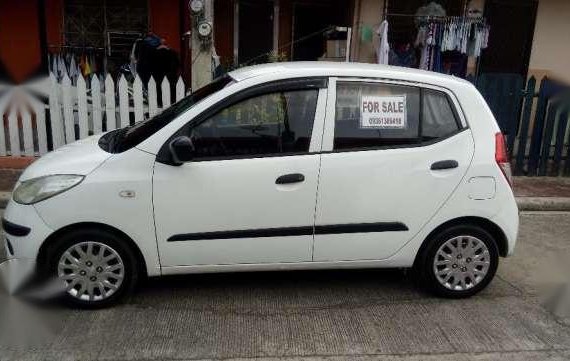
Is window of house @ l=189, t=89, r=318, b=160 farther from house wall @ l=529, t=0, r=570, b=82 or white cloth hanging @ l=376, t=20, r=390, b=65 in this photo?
house wall @ l=529, t=0, r=570, b=82

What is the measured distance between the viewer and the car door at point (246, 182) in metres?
3.54

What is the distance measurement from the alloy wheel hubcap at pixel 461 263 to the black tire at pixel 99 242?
2166 mm

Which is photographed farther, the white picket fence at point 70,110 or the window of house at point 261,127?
the white picket fence at point 70,110

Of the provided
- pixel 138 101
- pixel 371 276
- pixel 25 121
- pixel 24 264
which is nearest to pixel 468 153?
pixel 371 276

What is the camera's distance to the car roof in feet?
12.2

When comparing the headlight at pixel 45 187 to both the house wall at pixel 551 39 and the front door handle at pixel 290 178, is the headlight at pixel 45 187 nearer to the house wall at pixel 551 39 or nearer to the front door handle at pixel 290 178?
the front door handle at pixel 290 178

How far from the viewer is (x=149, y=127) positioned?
378cm

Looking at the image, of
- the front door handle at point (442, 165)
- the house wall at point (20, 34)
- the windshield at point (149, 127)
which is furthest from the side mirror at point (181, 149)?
the house wall at point (20, 34)

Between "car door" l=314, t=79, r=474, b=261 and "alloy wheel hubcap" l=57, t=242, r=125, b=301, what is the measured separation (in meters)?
1.39

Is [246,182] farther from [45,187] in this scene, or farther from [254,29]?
[254,29]

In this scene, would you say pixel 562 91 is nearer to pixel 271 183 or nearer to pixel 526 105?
pixel 526 105

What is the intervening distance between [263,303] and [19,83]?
17.2 ft

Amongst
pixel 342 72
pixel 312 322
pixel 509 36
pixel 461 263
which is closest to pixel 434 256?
pixel 461 263

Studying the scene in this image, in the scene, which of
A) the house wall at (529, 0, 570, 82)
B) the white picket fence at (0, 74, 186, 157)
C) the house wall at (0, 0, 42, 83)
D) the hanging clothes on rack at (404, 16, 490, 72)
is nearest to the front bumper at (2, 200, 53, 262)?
the white picket fence at (0, 74, 186, 157)
